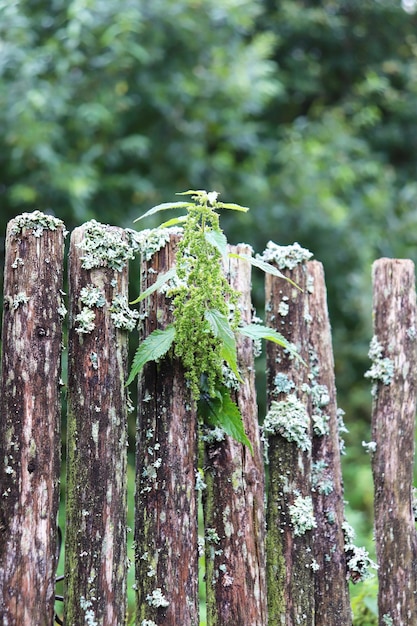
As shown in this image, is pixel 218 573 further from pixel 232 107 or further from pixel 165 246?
pixel 232 107

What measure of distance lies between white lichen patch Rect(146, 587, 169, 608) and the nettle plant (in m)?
0.52

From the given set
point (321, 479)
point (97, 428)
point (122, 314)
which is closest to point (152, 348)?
point (122, 314)

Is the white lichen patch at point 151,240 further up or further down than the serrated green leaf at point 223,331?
further up

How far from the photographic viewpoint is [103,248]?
2213 mm

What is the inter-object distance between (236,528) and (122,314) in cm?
79

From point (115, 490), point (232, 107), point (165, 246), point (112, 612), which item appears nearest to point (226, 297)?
point (165, 246)

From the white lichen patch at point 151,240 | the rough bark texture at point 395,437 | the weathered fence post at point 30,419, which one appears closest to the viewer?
the weathered fence post at point 30,419

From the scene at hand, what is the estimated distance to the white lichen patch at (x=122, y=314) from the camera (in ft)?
7.21

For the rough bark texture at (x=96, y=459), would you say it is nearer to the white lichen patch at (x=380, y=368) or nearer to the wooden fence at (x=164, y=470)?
the wooden fence at (x=164, y=470)

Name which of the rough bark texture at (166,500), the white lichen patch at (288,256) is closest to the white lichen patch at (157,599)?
the rough bark texture at (166,500)

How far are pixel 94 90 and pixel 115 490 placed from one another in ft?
13.6

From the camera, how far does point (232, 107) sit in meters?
6.25

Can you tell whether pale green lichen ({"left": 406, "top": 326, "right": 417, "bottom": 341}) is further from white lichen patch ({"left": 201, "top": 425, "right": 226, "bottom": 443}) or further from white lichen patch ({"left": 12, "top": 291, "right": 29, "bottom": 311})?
white lichen patch ({"left": 12, "top": 291, "right": 29, "bottom": 311})

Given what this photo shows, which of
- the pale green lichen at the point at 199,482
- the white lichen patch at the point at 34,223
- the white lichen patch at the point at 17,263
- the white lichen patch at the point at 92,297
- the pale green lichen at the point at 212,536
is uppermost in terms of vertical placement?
the white lichen patch at the point at 34,223
